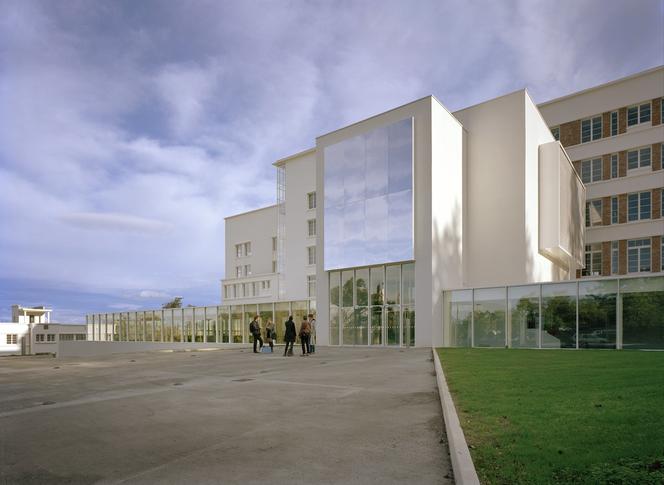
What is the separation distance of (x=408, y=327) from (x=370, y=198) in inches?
321

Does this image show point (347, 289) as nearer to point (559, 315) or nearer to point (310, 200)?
point (559, 315)

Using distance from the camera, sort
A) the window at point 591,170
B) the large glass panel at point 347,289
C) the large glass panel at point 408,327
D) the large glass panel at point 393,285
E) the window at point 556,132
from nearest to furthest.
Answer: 1. the large glass panel at point 408,327
2. the large glass panel at point 393,285
3. the large glass panel at point 347,289
4. the window at point 591,170
5. the window at point 556,132

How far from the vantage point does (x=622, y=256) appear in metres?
41.6

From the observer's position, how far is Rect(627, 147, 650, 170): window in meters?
40.5

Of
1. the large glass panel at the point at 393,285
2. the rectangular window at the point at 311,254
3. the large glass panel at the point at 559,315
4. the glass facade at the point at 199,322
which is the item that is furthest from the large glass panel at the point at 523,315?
the rectangular window at the point at 311,254

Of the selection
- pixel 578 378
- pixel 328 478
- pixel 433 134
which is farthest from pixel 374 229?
pixel 328 478

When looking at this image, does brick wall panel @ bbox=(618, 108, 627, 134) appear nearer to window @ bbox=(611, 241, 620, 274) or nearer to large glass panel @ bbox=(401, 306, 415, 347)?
window @ bbox=(611, 241, 620, 274)

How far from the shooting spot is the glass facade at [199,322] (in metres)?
40.1

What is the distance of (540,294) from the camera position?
27.1 metres

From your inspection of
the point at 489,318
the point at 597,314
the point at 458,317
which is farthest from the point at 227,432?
the point at 458,317

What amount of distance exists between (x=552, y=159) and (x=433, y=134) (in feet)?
30.8

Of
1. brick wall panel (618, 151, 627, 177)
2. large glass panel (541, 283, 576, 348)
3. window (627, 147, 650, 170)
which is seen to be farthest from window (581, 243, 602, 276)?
large glass panel (541, 283, 576, 348)

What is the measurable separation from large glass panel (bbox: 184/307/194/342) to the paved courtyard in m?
35.3

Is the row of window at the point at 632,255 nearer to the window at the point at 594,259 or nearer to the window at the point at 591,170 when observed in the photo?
the window at the point at 594,259
